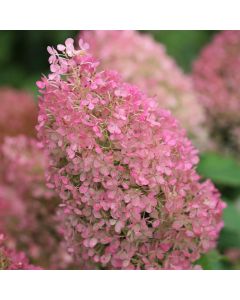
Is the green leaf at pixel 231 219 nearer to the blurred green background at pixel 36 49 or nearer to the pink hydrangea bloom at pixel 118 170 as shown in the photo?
the pink hydrangea bloom at pixel 118 170

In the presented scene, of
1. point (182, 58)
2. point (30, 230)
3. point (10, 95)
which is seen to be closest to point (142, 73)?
point (10, 95)

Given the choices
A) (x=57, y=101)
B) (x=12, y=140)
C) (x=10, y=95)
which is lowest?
(x=57, y=101)

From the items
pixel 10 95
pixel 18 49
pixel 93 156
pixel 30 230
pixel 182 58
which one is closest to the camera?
pixel 93 156

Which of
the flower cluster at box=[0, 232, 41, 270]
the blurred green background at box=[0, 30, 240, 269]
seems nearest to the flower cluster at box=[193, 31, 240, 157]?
the blurred green background at box=[0, 30, 240, 269]

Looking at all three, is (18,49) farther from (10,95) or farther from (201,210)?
(201,210)

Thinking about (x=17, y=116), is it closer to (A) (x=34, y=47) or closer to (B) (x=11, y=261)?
(B) (x=11, y=261)

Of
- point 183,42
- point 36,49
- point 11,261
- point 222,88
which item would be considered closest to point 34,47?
point 36,49
